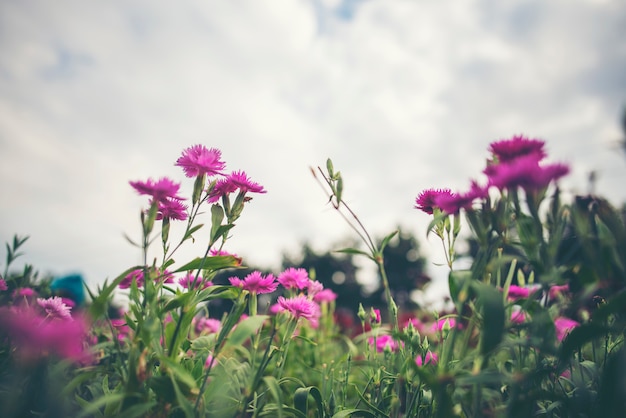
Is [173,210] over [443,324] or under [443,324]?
over

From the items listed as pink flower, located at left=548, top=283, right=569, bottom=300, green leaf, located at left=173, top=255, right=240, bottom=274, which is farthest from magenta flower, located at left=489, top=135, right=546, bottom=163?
pink flower, located at left=548, top=283, right=569, bottom=300

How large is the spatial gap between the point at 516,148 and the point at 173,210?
1.10 meters

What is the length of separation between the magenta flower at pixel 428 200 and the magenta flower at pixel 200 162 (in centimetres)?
70

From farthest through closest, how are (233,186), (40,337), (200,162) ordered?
1. (233,186)
2. (200,162)
3. (40,337)

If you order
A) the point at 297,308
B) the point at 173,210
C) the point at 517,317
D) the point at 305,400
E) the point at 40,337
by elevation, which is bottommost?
the point at 305,400

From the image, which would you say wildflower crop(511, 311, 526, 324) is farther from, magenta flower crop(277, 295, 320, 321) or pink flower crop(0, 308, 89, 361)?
pink flower crop(0, 308, 89, 361)

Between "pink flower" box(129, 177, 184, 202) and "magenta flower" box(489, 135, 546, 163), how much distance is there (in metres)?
0.96

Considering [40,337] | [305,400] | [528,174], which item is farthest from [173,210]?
[528,174]

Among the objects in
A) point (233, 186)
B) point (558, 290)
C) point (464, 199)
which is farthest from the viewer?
point (558, 290)

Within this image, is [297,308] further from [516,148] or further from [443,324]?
[516,148]

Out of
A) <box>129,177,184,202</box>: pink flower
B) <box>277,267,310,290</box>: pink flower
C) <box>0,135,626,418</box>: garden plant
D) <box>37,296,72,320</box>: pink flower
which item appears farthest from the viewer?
<box>277,267,310,290</box>: pink flower

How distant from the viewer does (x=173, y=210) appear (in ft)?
3.96

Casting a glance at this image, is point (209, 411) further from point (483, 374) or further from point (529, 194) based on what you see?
point (529, 194)

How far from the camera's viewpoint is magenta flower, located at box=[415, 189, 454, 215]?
1.18m
